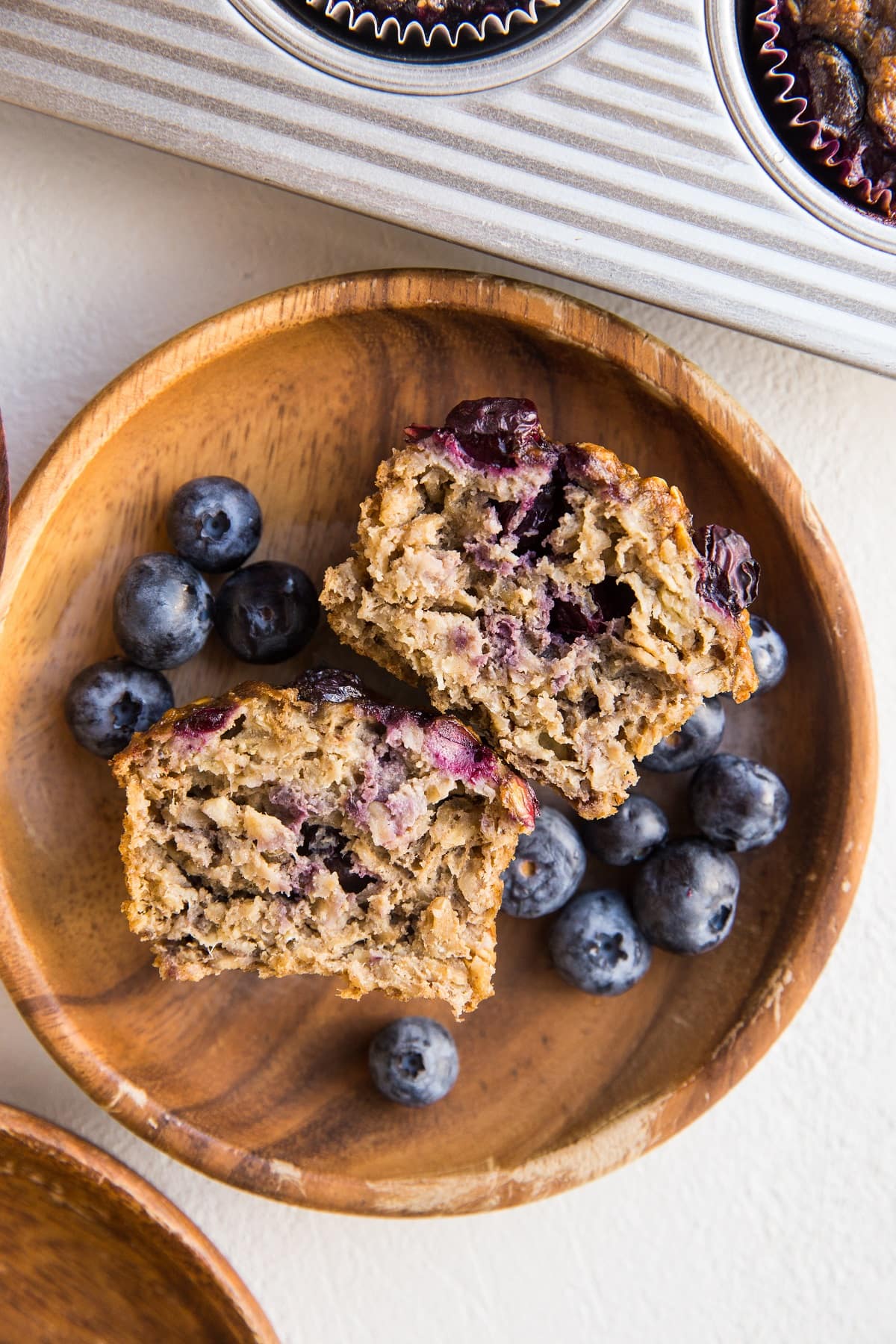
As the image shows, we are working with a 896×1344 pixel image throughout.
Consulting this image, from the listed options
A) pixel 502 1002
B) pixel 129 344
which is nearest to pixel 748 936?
pixel 502 1002

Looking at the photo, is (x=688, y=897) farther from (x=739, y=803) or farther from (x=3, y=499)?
(x=3, y=499)

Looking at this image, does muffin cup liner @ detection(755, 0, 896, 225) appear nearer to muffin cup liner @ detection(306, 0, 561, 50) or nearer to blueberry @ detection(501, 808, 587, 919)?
muffin cup liner @ detection(306, 0, 561, 50)

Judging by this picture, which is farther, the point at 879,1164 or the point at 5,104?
the point at 879,1164

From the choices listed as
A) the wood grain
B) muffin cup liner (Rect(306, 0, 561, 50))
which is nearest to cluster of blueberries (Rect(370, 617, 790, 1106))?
the wood grain

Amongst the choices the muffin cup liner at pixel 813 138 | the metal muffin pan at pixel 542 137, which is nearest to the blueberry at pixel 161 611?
the metal muffin pan at pixel 542 137

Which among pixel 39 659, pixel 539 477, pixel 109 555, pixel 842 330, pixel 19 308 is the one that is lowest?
pixel 39 659

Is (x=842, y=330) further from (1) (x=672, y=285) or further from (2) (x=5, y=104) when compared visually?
(2) (x=5, y=104)

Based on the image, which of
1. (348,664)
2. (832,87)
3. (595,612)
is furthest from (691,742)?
(832,87)
